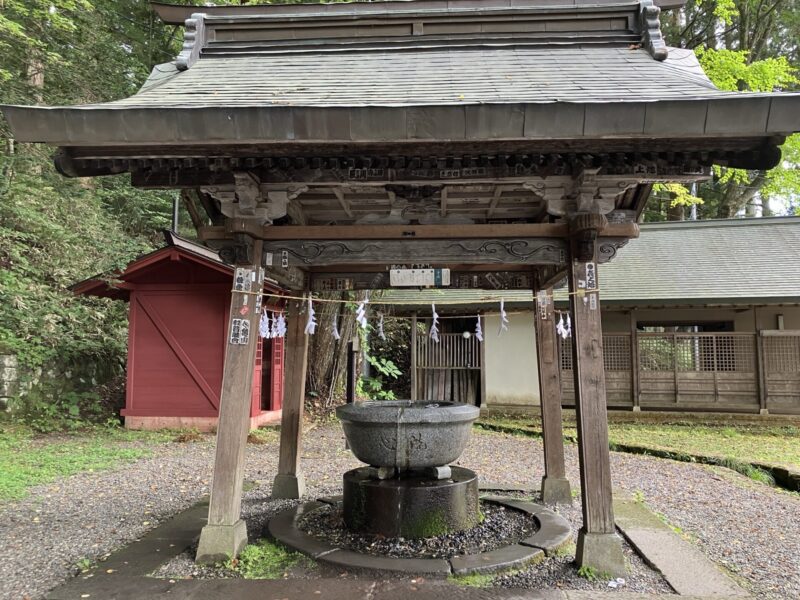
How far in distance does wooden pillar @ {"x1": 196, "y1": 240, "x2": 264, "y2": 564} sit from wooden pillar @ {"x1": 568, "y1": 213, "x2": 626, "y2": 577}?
102 inches

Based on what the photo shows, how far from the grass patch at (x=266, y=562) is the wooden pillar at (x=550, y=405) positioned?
2854 mm

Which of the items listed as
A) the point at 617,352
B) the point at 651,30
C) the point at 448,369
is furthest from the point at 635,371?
the point at 651,30

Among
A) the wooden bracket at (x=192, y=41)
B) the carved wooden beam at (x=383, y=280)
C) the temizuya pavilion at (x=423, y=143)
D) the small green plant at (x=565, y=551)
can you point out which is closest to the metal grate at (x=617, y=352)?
the carved wooden beam at (x=383, y=280)

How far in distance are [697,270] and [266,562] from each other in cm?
1338

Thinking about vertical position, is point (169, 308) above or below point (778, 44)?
below

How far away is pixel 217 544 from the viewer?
155 inches

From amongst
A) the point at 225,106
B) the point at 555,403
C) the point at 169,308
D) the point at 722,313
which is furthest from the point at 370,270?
the point at 722,313

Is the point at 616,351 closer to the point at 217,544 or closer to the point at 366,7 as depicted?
the point at 366,7

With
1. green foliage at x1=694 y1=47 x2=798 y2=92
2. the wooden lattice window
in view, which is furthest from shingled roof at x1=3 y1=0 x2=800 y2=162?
green foliage at x1=694 y1=47 x2=798 y2=92

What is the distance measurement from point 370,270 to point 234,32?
2913 millimetres

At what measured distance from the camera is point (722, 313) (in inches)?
511

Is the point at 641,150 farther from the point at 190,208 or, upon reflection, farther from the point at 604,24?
the point at 190,208

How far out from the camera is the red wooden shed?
9969 mm

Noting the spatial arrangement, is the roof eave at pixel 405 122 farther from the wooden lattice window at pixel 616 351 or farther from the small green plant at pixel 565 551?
the wooden lattice window at pixel 616 351
